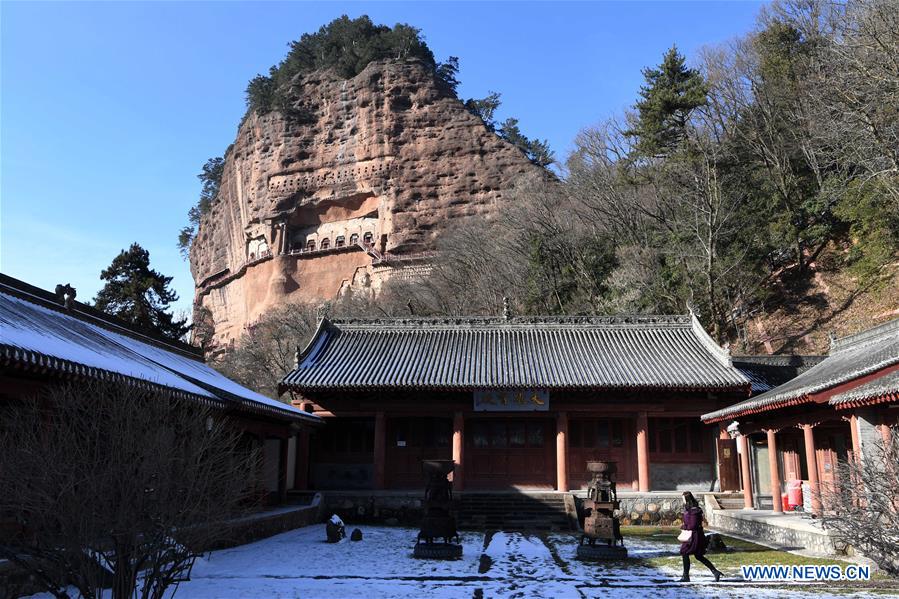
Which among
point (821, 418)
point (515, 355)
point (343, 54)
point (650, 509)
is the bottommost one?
point (650, 509)

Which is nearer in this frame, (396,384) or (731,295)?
(396,384)

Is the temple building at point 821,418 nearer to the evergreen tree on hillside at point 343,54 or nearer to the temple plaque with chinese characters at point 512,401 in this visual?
the temple plaque with chinese characters at point 512,401

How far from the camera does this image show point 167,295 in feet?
108

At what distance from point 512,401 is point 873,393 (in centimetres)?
999

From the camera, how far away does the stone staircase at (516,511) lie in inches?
669

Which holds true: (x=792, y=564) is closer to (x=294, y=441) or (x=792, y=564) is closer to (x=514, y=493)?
(x=514, y=493)

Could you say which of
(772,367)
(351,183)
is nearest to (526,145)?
(351,183)

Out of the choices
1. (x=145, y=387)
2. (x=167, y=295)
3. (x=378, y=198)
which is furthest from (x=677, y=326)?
(x=378, y=198)

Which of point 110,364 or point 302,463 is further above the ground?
point 110,364

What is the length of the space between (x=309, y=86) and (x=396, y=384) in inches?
1851

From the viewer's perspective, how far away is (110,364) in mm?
10258

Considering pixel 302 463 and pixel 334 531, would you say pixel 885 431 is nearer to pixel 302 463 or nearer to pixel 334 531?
pixel 334 531

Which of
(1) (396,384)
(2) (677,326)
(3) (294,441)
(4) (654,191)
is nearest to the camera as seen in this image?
(1) (396,384)
